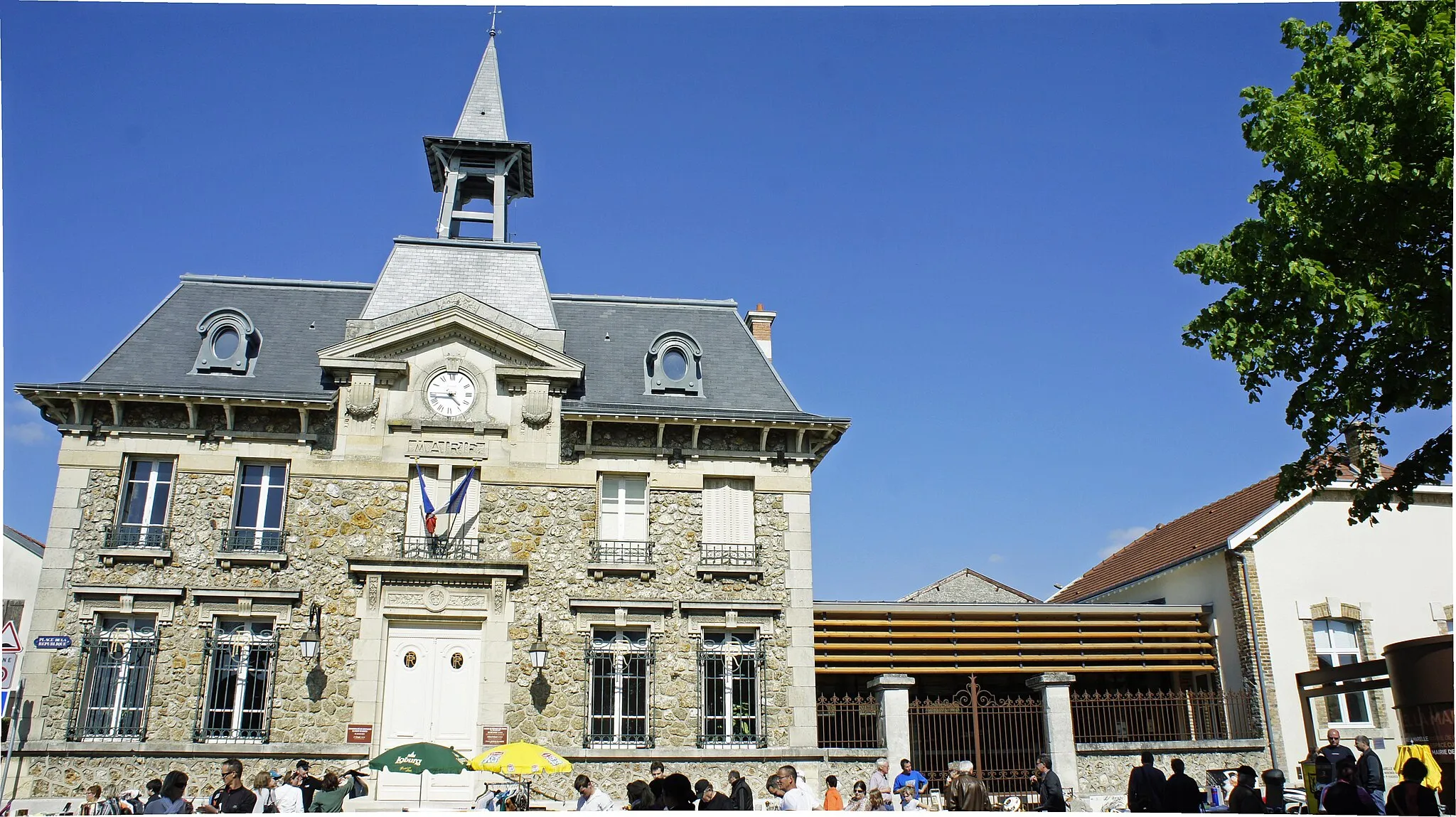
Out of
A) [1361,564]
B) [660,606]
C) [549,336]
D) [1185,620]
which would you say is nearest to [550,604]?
[660,606]

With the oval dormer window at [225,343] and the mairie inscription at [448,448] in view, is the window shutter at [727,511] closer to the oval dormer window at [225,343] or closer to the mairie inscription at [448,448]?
the mairie inscription at [448,448]

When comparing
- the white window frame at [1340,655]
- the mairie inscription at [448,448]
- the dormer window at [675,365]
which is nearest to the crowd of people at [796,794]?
the mairie inscription at [448,448]

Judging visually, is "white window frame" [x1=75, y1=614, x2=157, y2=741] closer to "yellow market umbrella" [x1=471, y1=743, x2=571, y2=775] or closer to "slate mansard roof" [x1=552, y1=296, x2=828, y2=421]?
"yellow market umbrella" [x1=471, y1=743, x2=571, y2=775]

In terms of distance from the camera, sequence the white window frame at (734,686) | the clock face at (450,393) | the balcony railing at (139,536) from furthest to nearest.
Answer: the clock face at (450,393)
the white window frame at (734,686)
the balcony railing at (139,536)

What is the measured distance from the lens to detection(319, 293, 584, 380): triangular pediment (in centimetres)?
1786

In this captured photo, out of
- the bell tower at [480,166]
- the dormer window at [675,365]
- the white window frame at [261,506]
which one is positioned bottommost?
the white window frame at [261,506]

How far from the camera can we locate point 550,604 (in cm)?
1727

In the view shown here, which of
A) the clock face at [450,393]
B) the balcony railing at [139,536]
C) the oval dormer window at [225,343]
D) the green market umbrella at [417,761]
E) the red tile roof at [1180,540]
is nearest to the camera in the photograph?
the green market umbrella at [417,761]

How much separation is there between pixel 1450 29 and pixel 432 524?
14713 mm

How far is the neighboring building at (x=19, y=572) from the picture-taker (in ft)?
86.9

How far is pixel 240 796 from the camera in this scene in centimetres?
1035

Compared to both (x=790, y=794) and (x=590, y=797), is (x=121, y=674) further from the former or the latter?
(x=790, y=794)

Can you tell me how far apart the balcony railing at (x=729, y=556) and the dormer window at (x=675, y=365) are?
9.14 ft

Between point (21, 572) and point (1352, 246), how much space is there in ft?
98.1
